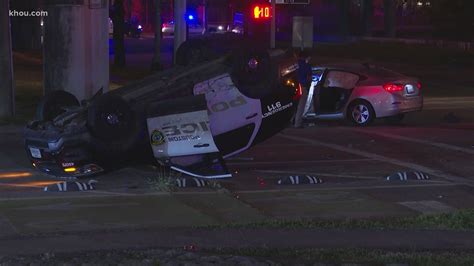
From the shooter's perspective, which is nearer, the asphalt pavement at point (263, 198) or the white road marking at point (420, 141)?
the asphalt pavement at point (263, 198)

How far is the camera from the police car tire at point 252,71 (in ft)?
34.9

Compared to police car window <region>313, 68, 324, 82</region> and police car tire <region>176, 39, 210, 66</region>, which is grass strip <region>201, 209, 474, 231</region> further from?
police car window <region>313, 68, 324, 82</region>

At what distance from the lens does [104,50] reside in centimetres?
1836

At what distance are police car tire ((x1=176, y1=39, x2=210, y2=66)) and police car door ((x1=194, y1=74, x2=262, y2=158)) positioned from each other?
3.24 feet

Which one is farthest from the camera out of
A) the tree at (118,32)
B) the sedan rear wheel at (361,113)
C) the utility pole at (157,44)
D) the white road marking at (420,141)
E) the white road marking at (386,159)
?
the tree at (118,32)

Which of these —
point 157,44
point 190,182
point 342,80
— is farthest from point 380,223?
point 157,44

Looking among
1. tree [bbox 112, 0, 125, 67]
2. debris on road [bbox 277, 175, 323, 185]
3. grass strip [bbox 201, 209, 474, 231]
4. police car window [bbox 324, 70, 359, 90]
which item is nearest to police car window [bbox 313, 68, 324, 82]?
police car window [bbox 324, 70, 359, 90]

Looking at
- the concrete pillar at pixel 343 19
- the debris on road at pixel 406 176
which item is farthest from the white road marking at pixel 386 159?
the concrete pillar at pixel 343 19

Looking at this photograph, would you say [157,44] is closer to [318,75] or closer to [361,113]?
[318,75]

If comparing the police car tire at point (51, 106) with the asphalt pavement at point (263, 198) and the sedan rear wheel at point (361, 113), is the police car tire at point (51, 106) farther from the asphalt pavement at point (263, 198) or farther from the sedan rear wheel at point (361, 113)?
the sedan rear wheel at point (361, 113)

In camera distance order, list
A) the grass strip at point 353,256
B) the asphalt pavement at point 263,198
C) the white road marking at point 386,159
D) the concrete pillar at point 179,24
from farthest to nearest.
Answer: the concrete pillar at point 179,24
the white road marking at point 386,159
the asphalt pavement at point 263,198
the grass strip at point 353,256

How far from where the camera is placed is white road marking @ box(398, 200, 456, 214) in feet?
29.6

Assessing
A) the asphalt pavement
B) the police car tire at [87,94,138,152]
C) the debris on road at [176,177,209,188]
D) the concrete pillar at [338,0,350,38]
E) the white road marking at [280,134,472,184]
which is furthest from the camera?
the concrete pillar at [338,0,350,38]

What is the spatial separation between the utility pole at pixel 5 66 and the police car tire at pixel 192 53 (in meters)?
6.97
